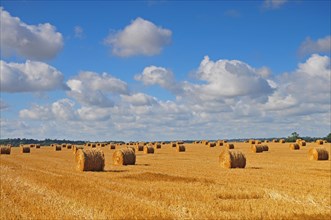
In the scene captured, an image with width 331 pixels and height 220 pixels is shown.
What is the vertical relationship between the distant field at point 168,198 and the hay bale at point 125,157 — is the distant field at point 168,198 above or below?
below

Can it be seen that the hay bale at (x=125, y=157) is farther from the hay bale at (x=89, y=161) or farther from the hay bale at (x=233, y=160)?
the hay bale at (x=233, y=160)

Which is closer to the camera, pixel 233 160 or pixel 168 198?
pixel 168 198

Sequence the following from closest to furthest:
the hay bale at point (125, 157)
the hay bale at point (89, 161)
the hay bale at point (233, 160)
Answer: the hay bale at point (89, 161), the hay bale at point (233, 160), the hay bale at point (125, 157)

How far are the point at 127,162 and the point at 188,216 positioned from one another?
20.9 metres

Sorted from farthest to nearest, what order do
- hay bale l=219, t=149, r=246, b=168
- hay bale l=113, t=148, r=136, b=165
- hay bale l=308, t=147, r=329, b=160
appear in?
hay bale l=308, t=147, r=329, b=160 → hay bale l=113, t=148, r=136, b=165 → hay bale l=219, t=149, r=246, b=168

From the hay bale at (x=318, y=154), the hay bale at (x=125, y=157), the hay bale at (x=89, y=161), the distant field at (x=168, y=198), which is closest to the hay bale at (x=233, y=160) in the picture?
the hay bale at (x=125, y=157)

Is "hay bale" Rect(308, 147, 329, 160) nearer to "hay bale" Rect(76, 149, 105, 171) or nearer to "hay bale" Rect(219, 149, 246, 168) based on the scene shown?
"hay bale" Rect(219, 149, 246, 168)

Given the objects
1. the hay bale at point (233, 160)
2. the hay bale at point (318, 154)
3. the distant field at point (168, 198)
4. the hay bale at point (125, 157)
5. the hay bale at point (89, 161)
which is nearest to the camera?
the distant field at point (168, 198)

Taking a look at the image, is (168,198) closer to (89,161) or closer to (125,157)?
(89,161)

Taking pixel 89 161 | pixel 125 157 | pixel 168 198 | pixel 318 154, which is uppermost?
pixel 318 154

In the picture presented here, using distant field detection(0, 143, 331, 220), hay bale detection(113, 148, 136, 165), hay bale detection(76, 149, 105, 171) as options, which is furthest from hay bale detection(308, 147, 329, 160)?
hay bale detection(76, 149, 105, 171)

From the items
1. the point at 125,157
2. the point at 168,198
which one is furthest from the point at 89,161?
the point at 168,198

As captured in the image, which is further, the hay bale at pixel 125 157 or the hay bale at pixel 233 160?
the hay bale at pixel 125 157

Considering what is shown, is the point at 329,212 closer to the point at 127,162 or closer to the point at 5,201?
the point at 5,201
